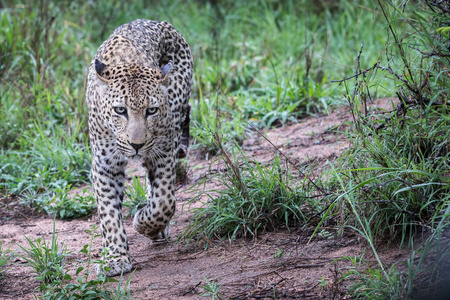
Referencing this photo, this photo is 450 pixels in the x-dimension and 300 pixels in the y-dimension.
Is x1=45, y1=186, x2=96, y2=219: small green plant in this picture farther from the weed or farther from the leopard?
the weed

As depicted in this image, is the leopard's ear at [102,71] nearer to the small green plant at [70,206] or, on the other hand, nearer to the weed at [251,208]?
the weed at [251,208]

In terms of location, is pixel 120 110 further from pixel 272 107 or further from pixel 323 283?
pixel 272 107

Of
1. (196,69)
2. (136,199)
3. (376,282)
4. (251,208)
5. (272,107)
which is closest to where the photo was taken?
(376,282)

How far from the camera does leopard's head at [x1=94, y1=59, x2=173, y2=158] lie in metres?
4.50

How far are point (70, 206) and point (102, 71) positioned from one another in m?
1.85

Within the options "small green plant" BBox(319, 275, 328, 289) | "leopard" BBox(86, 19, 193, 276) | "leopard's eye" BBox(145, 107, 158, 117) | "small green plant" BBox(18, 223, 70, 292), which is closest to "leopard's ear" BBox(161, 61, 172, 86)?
"leopard" BBox(86, 19, 193, 276)

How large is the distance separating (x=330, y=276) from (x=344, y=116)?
11.4 feet

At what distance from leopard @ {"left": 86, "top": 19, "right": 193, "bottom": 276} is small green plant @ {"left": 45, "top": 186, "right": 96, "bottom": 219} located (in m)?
1.03

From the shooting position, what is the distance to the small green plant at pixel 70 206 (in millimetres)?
5969

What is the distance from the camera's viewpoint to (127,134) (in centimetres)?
446

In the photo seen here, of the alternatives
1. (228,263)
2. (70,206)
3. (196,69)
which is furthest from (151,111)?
(196,69)

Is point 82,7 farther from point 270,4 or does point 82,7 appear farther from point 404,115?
point 404,115

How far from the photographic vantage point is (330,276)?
12.6ft

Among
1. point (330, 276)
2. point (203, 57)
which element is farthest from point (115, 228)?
point (203, 57)
